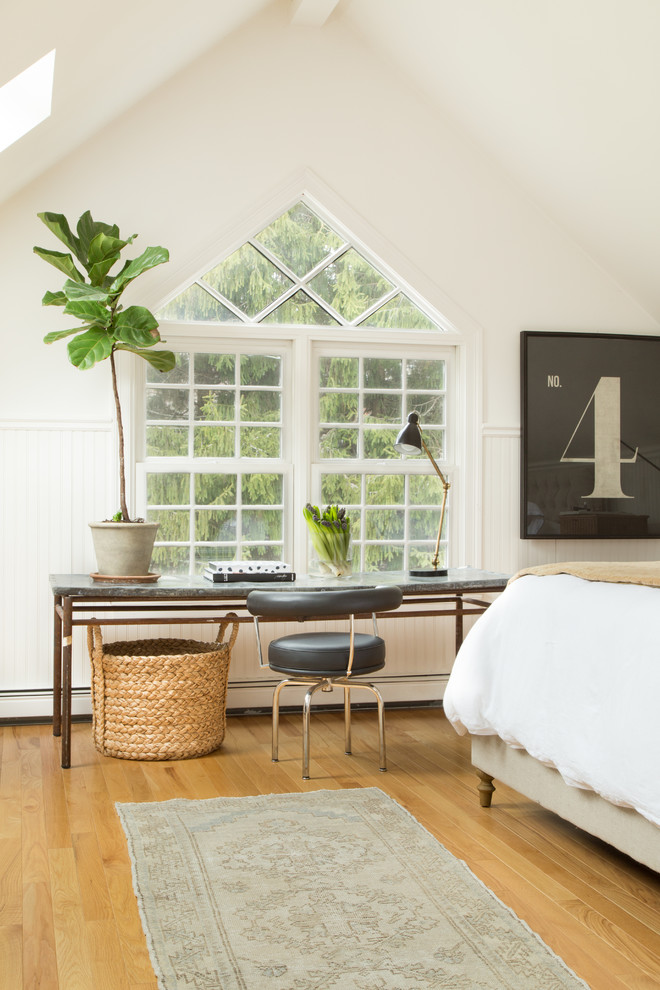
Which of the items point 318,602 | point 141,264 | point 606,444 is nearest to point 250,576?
point 318,602

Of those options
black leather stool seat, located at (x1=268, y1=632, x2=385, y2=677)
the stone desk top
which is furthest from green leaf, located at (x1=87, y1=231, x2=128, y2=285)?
black leather stool seat, located at (x1=268, y1=632, x2=385, y2=677)

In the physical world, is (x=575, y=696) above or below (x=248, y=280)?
below

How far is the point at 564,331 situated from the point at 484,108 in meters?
1.15

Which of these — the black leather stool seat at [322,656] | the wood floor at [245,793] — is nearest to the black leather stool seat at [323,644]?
the black leather stool seat at [322,656]

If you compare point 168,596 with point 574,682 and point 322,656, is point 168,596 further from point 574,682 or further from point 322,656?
point 574,682

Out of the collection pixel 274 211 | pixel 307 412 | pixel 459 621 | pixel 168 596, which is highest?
pixel 274 211

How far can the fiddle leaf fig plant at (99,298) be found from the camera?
3840 millimetres

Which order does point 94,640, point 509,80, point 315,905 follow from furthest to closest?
point 509,80 → point 94,640 → point 315,905

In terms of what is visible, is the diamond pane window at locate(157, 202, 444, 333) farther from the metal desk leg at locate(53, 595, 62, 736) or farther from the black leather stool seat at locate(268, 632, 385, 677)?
the black leather stool seat at locate(268, 632, 385, 677)

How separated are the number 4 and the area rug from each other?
236 centimetres

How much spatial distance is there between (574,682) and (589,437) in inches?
101

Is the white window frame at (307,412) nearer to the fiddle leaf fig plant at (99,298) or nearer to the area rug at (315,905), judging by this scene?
the fiddle leaf fig plant at (99,298)

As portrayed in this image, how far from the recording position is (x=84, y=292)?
12.5ft

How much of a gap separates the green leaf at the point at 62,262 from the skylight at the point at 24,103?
465mm
